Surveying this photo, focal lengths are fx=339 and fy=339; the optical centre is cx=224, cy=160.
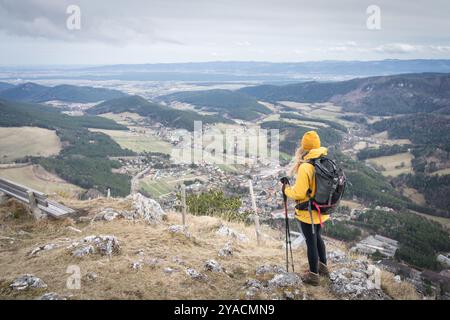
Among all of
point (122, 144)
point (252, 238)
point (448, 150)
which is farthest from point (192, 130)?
point (252, 238)

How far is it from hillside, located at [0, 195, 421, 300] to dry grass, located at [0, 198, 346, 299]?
0.05 feet

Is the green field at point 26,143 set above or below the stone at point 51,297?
below

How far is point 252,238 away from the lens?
1083cm

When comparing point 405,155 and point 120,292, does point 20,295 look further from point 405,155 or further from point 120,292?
point 405,155

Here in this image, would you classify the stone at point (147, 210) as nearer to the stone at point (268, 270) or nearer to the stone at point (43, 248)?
the stone at point (43, 248)

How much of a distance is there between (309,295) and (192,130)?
156m

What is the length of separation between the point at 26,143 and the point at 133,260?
127 m

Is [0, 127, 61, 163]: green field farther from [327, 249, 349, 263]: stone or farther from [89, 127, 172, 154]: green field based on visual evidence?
[327, 249, 349, 263]: stone

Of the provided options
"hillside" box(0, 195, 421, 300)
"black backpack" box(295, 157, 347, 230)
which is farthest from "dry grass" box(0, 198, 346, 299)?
"black backpack" box(295, 157, 347, 230)

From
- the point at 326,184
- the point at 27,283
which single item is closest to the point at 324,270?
the point at 326,184

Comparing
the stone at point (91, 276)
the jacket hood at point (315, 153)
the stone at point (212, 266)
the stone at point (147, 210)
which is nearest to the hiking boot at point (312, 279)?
the stone at point (212, 266)

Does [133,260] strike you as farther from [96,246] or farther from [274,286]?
[274,286]

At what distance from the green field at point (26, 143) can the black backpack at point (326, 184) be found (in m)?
105

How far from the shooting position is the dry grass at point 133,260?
229 inches
